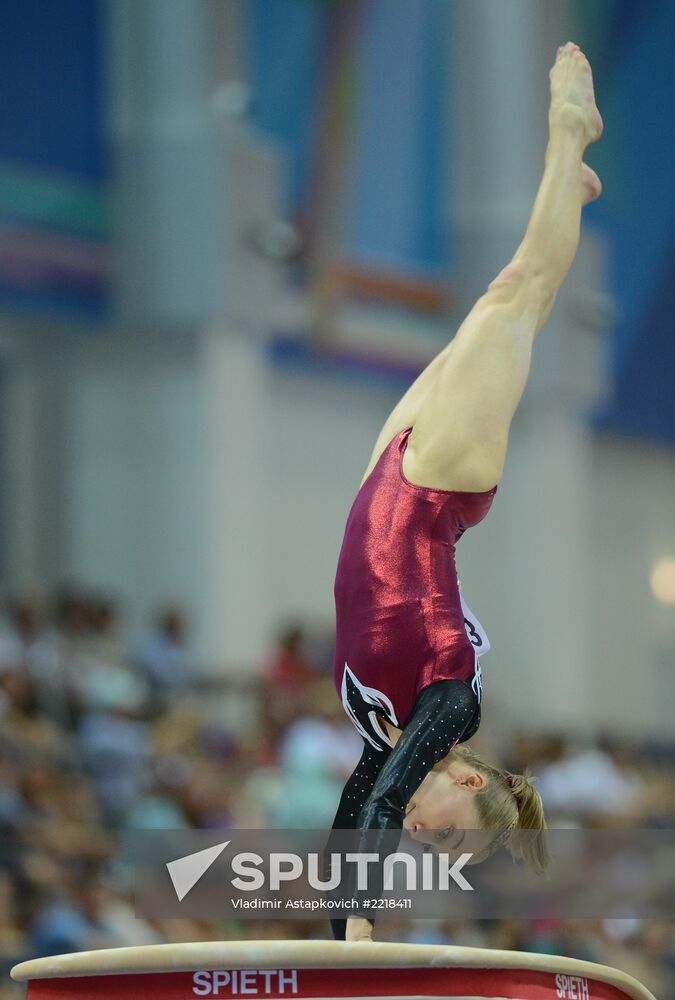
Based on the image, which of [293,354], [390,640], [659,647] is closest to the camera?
[390,640]

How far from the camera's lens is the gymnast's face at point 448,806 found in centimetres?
347

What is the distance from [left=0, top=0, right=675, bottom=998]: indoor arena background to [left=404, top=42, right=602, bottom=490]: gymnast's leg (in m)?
2.94

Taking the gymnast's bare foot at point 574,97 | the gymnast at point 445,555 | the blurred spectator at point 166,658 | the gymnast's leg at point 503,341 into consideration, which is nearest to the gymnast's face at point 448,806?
the gymnast at point 445,555

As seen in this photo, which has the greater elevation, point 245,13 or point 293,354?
point 245,13

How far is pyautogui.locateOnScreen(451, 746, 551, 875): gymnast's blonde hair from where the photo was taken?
3482mm

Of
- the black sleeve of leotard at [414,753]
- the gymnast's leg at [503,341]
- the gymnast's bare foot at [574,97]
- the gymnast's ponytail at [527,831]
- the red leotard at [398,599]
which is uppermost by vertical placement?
the gymnast's bare foot at [574,97]

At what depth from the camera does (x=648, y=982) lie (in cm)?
741

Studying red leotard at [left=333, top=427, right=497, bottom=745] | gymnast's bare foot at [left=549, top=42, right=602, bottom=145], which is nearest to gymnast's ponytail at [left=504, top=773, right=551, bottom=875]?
red leotard at [left=333, top=427, right=497, bottom=745]

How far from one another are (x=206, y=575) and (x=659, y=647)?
562 cm

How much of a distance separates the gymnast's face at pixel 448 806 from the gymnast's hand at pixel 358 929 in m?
0.32

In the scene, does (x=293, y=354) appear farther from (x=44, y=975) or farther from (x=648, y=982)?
(x=44, y=975)

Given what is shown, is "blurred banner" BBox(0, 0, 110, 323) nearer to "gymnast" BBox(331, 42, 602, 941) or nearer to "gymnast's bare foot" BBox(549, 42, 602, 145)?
"gymnast's bare foot" BBox(549, 42, 602, 145)

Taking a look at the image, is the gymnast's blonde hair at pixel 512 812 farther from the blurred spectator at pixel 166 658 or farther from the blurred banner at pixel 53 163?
the blurred banner at pixel 53 163

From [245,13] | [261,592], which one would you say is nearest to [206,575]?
[261,592]
